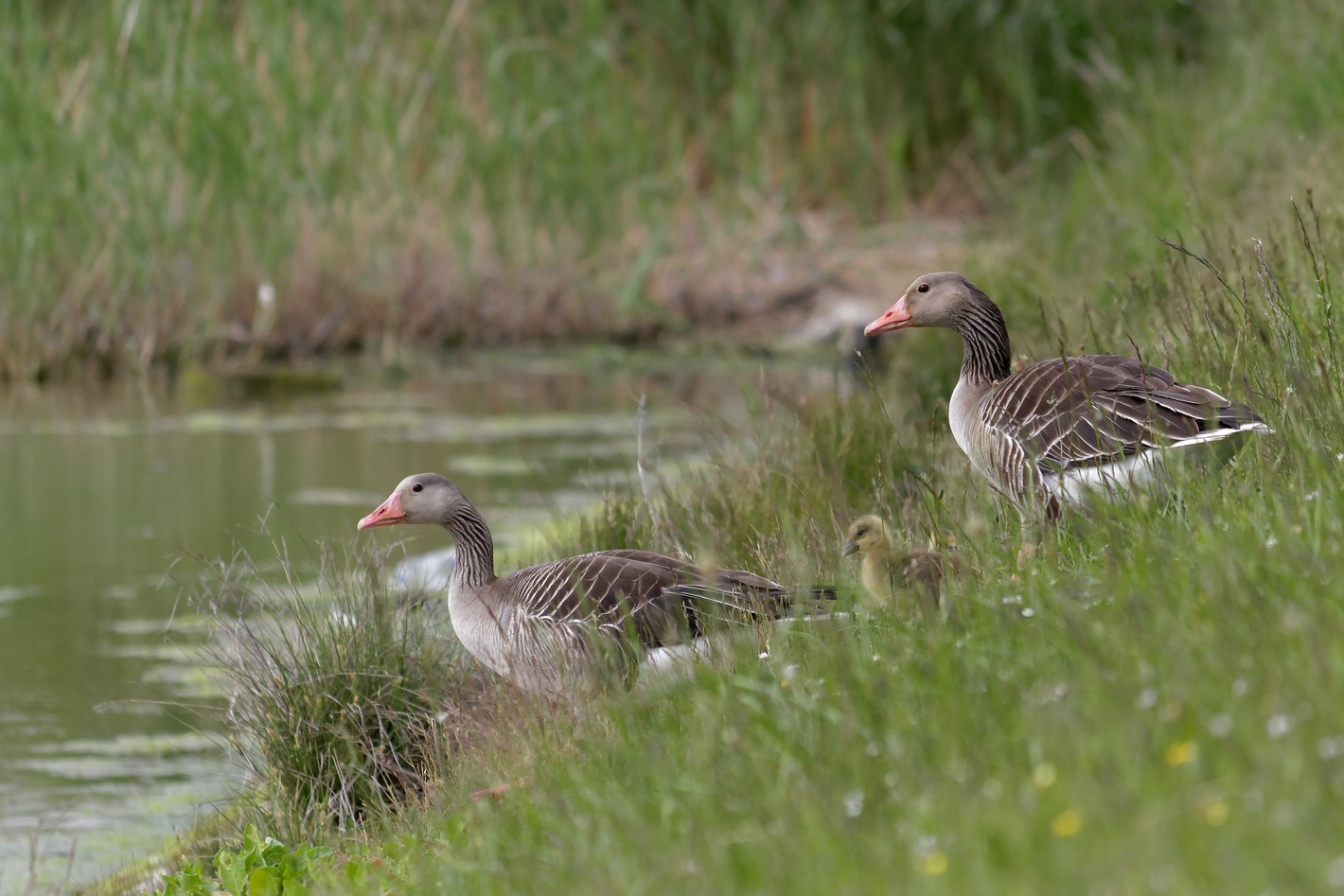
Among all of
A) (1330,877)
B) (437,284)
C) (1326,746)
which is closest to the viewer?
(1330,877)

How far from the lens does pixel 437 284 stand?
18.0 m

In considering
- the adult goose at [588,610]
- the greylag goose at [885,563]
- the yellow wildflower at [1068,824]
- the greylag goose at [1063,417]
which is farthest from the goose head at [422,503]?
the yellow wildflower at [1068,824]

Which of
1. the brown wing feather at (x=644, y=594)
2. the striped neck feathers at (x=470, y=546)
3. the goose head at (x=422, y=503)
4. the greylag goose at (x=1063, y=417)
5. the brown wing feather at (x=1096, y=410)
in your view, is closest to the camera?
the greylag goose at (x=1063, y=417)

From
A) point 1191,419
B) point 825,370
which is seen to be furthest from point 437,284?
point 1191,419

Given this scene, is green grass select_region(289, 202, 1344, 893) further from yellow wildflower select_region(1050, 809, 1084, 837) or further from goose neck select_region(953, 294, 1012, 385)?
goose neck select_region(953, 294, 1012, 385)

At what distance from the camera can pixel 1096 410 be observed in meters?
6.34

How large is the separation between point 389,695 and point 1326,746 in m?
4.14

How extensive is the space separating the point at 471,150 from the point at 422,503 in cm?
1085

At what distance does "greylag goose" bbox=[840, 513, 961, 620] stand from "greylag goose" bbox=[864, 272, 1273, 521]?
16.0 inches

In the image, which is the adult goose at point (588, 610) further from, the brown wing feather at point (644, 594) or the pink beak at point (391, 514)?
the pink beak at point (391, 514)

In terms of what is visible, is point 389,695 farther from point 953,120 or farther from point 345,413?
point 953,120

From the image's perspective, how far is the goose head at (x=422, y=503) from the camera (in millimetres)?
7488

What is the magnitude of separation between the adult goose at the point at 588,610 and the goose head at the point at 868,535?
0.32 meters

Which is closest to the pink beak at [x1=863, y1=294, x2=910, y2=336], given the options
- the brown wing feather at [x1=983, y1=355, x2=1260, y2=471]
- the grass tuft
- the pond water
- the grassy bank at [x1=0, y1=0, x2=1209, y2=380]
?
the brown wing feather at [x1=983, y1=355, x2=1260, y2=471]
